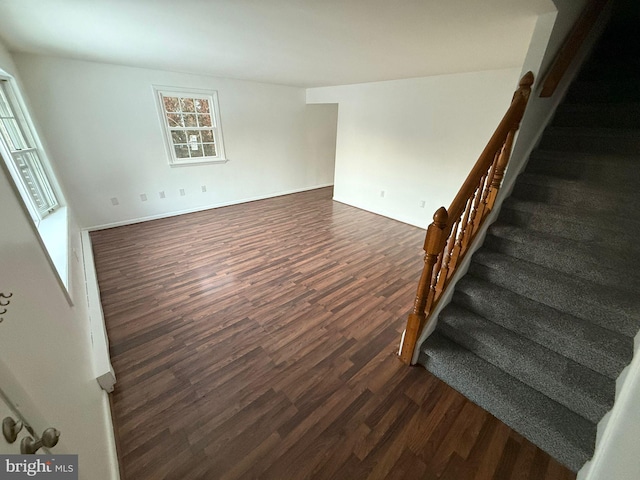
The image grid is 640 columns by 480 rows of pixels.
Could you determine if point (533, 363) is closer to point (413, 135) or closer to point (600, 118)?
point (600, 118)

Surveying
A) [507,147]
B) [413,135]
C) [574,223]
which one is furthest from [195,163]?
[574,223]

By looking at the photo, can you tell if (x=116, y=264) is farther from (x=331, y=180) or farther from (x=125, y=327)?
(x=331, y=180)

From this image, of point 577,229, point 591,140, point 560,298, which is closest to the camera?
point 560,298

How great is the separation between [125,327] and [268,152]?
14.1 ft

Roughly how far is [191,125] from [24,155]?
229 centimetres

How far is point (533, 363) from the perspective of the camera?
4.70 feet

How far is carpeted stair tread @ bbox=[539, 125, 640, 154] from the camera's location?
6.13 ft

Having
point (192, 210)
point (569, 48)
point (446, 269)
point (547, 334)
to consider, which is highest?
point (569, 48)

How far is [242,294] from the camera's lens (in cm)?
251

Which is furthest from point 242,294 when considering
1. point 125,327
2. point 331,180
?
point 331,180

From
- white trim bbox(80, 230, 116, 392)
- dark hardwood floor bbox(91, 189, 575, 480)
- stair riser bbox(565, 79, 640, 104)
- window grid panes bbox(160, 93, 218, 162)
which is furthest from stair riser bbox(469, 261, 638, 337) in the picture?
window grid panes bbox(160, 93, 218, 162)

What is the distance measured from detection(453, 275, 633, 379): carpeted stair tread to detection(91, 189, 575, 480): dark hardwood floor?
1.86ft

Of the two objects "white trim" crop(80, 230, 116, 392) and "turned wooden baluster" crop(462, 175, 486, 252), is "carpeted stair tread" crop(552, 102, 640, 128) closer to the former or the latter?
"turned wooden baluster" crop(462, 175, 486, 252)

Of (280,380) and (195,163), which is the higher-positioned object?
(195,163)
